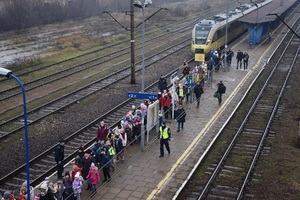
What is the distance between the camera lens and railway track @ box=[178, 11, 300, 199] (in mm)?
14797

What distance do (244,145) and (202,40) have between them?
17403 mm

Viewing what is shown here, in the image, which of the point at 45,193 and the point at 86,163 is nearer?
the point at 45,193

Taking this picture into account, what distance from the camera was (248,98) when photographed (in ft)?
84.4

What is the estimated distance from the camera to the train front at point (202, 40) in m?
34.7

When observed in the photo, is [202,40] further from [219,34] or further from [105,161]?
[105,161]

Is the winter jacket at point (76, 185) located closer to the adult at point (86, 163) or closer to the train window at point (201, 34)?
the adult at point (86, 163)

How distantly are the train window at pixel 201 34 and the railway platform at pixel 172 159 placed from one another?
901cm

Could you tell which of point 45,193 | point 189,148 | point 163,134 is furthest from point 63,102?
point 45,193

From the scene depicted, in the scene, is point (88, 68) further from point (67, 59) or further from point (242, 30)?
point (242, 30)

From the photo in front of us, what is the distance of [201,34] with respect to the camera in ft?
116

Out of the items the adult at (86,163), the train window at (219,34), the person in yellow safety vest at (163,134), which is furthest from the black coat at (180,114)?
the train window at (219,34)

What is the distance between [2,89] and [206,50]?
50.0 ft

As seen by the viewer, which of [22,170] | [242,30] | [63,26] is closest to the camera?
[22,170]

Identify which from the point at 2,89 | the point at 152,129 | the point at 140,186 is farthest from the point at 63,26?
the point at 140,186
